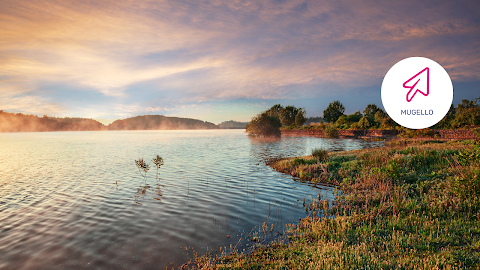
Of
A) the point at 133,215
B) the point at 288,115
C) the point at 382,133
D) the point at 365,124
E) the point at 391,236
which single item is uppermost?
the point at 288,115

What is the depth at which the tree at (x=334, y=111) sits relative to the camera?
5600 inches

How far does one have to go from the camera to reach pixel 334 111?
14362 centimetres

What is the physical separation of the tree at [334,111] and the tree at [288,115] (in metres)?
20.8

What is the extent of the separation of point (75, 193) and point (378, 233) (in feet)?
59.0

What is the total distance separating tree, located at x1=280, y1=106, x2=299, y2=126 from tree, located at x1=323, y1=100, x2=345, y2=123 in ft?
68.4

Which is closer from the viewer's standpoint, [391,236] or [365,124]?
[391,236]

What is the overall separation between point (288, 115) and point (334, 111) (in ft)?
93.1

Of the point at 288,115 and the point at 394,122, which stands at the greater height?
the point at 288,115

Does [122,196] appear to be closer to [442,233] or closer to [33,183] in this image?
[33,183]

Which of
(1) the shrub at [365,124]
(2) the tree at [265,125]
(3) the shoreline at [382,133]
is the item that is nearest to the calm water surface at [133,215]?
(3) the shoreline at [382,133]

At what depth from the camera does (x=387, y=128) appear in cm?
7200

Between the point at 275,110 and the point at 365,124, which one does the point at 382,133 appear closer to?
the point at 365,124

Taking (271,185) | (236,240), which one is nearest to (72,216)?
(236,240)

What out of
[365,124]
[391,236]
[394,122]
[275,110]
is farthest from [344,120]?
[391,236]
